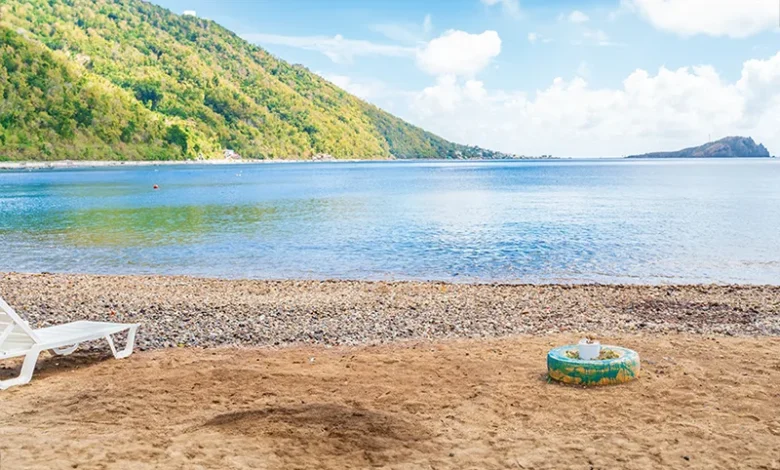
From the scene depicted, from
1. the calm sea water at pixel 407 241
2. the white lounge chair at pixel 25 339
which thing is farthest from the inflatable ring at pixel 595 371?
the calm sea water at pixel 407 241

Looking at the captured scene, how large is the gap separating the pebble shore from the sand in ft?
5.42

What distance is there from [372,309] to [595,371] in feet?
22.0

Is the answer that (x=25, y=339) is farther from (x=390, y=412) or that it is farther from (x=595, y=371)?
(x=595, y=371)

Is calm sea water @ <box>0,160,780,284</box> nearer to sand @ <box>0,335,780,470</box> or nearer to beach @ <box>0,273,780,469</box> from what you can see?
beach @ <box>0,273,780,469</box>

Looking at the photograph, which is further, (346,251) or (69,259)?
(346,251)

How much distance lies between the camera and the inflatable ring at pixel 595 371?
768cm

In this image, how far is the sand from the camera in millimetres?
5773

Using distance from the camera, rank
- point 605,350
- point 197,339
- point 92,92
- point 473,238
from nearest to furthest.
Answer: point 605,350 < point 197,339 < point 473,238 < point 92,92

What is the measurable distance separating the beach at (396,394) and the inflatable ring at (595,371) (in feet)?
0.49

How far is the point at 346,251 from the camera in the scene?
28.0 metres

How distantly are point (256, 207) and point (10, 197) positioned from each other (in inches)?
1068

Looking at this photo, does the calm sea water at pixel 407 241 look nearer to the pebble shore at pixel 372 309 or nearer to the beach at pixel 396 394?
the pebble shore at pixel 372 309

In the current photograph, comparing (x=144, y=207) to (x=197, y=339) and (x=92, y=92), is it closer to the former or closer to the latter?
(x=197, y=339)

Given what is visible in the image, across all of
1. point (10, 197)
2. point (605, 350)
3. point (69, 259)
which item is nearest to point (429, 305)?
point (605, 350)
